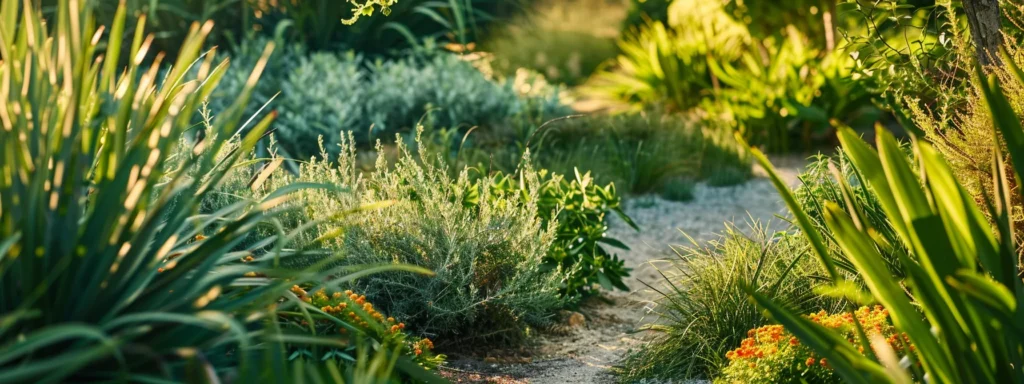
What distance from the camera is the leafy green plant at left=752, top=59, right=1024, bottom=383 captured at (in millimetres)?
1959

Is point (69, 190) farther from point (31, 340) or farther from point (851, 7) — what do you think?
point (851, 7)

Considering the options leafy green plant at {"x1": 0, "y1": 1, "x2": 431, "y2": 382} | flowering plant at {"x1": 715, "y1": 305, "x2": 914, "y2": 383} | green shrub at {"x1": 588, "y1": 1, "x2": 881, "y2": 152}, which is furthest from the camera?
green shrub at {"x1": 588, "y1": 1, "x2": 881, "y2": 152}

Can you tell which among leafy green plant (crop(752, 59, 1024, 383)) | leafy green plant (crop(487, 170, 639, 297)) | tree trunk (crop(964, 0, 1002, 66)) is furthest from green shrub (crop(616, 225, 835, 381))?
leafy green plant (crop(752, 59, 1024, 383))

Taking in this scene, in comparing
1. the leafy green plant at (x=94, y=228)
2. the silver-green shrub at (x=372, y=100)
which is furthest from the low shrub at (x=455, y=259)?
the silver-green shrub at (x=372, y=100)

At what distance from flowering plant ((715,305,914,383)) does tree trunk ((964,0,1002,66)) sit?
1.03m

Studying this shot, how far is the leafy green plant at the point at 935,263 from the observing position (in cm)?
196

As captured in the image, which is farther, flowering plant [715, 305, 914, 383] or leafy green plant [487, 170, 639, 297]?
leafy green plant [487, 170, 639, 297]

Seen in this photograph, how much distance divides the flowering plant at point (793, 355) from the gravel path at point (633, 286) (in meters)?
0.65

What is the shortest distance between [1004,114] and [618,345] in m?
1.90

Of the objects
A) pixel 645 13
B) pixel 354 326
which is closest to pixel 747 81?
pixel 645 13

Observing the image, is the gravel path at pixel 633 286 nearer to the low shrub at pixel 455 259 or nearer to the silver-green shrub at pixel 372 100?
the low shrub at pixel 455 259

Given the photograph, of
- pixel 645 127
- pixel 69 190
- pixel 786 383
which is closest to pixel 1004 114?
pixel 786 383

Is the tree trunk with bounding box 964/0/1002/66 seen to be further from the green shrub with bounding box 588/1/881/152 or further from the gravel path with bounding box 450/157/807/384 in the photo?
the green shrub with bounding box 588/1/881/152

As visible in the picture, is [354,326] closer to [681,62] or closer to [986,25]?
[986,25]
